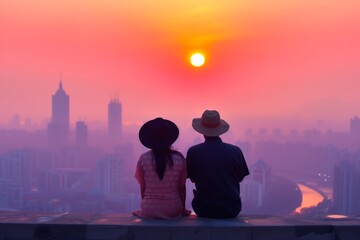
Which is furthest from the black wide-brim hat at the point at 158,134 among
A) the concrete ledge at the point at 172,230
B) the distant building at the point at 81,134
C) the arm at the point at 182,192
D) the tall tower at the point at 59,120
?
the tall tower at the point at 59,120

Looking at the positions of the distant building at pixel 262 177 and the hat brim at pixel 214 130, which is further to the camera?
the distant building at pixel 262 177

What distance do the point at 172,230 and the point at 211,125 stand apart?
87cm

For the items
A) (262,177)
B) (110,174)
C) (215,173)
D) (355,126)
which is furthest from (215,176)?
(355,126)

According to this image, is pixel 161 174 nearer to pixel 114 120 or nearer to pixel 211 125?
pixel 211 125

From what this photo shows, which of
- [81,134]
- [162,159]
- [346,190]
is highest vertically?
[81,134]

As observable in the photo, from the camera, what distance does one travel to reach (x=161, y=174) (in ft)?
10.3

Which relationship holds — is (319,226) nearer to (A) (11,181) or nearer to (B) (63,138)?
(A) (11,181)

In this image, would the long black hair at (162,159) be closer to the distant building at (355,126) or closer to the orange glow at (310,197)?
the orange glow at (310,197)

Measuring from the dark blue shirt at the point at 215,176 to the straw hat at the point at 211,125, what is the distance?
0.23 ft

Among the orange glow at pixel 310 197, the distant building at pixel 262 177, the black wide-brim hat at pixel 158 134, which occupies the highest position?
the black wide-brim hat at pixel 158 134

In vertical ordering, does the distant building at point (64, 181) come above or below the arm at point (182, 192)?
below

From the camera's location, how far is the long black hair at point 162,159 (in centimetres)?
314

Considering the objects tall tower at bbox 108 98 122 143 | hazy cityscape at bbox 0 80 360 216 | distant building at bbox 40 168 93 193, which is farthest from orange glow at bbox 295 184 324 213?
tall tower at bbox 108 98 122 143

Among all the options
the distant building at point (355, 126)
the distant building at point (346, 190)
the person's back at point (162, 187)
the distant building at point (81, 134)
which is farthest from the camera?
the distant building at point (81, 134)
